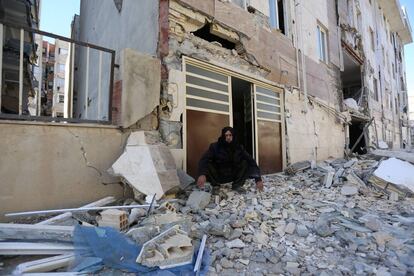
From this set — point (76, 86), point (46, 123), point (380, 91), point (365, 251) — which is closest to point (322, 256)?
point (365, 251)

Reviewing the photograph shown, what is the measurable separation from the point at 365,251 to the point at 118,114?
3398 mm

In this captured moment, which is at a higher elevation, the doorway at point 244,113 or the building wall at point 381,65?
the building wall at point 381,65

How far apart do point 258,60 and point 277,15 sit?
88.3 inches

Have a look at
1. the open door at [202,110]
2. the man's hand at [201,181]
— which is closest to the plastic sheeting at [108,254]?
the man's hand at [201,181]

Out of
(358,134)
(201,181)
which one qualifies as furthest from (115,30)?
(358,134)

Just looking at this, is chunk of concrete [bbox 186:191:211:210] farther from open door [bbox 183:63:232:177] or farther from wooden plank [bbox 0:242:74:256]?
wooden plank [bbox 0:242:74:256]

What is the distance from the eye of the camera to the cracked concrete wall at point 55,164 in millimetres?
2787

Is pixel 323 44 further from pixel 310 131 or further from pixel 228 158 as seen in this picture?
pixel 228 158

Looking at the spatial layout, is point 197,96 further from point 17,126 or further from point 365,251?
point 365,251

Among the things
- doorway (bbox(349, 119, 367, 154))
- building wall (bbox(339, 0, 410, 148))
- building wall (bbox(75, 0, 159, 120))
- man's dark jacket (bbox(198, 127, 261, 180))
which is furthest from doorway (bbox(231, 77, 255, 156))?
doorway (bbox(349, 119, 367, 154))

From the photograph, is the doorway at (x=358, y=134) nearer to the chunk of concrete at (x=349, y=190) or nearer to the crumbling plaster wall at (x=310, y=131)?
the crumbling plaster wall at (x=310, y=131)

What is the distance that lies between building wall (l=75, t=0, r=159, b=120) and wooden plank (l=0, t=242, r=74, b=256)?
2.30 m

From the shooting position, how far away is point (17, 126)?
2832 millimetres

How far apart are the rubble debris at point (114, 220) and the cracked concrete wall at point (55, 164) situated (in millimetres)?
774
